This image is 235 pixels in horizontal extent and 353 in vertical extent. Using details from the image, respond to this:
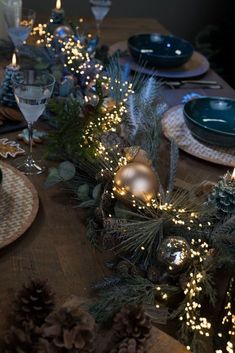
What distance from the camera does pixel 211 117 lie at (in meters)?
1.26

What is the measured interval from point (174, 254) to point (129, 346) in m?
0.19

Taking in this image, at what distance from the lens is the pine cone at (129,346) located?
1.85 feet

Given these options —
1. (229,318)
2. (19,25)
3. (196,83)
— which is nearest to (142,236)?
(229,318)

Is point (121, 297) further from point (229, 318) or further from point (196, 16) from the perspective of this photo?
point (196, 16)

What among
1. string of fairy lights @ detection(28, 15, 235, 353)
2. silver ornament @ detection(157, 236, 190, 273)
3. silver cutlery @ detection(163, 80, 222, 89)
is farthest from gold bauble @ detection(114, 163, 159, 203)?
silver cutlery @ detection(163, 80, 222, 89)

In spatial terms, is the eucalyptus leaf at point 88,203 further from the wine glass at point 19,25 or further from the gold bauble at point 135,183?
the wine glass at point 19,25

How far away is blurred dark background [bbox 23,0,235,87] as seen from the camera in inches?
104

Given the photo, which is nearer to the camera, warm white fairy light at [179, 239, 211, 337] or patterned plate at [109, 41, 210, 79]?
warm white fairy light at [179, 239, 211, 337]

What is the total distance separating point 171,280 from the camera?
735mm

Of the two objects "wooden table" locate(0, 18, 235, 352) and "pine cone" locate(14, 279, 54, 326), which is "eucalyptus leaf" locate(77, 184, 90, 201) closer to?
"wooden table" locate(0, 18, 235, 352)

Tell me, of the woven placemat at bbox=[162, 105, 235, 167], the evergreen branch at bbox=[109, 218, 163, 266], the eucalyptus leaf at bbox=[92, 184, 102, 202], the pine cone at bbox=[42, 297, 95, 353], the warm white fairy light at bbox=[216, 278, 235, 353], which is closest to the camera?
the pine cone at bbox=[42, 297, 95, 353]

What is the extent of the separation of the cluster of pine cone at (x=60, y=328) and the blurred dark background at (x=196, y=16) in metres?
2.15

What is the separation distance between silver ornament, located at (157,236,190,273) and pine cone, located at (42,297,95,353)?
20cm

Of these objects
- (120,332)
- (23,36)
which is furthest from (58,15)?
(120,332)
